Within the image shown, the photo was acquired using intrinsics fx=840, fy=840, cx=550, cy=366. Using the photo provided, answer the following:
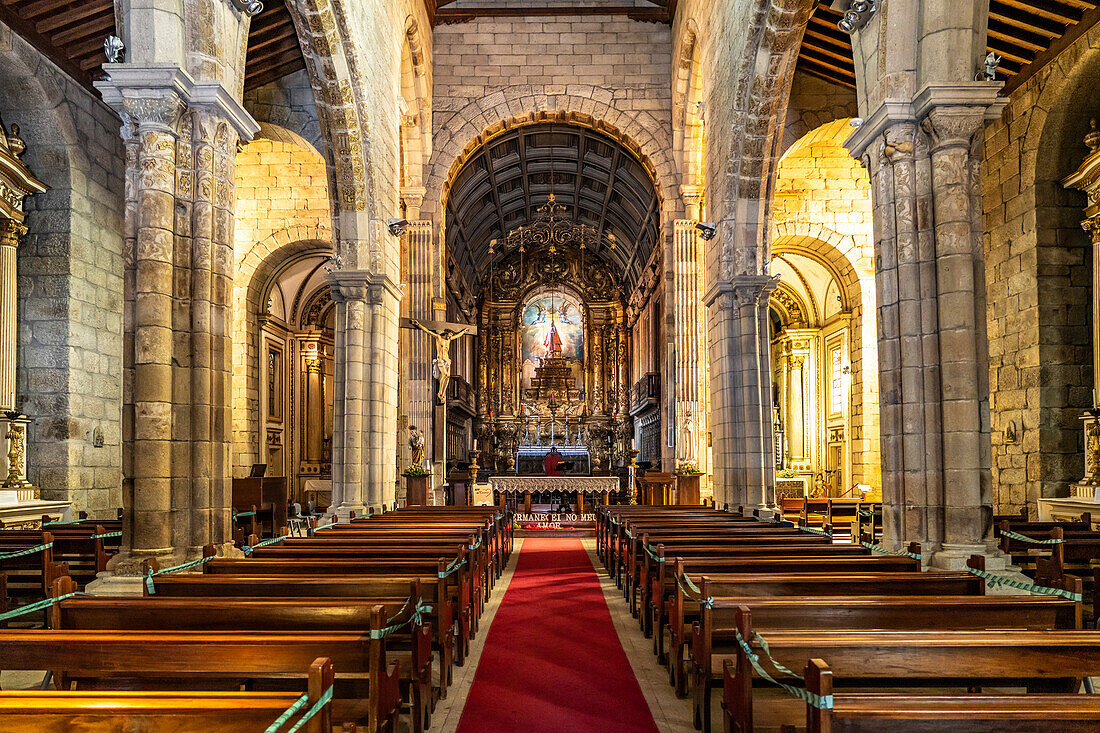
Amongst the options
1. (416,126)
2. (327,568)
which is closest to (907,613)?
(327,568)

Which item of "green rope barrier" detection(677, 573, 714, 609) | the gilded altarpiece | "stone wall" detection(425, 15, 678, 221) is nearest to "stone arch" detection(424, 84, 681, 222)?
"stone wall" detection(425, 15, 678, 221)

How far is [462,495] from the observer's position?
17375mm

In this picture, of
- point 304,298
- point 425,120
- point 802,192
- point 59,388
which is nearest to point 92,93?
point 59,388

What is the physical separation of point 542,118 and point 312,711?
55.5 ft

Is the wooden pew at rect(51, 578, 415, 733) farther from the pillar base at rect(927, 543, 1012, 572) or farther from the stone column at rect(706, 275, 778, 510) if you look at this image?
the stone column at rect(706, 275, 778, 510)

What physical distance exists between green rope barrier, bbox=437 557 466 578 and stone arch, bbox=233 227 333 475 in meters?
11.2

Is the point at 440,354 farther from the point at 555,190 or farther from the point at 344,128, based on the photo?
the point at 555,190

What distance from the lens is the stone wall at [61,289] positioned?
34.7 feet

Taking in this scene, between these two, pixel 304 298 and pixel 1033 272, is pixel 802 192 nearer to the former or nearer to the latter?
pixel 1033 272

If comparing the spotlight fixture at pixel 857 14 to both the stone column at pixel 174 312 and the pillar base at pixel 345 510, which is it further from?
the pillar base at pixel 345 510

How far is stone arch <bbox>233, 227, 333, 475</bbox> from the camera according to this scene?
16016 millimetres

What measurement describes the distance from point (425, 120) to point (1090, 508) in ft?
44.7

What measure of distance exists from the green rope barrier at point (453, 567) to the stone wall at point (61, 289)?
7.15 m

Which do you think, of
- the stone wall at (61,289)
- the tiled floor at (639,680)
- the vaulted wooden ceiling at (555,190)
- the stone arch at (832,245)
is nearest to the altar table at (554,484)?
the vaulted wooden ceiling at (555,190)
